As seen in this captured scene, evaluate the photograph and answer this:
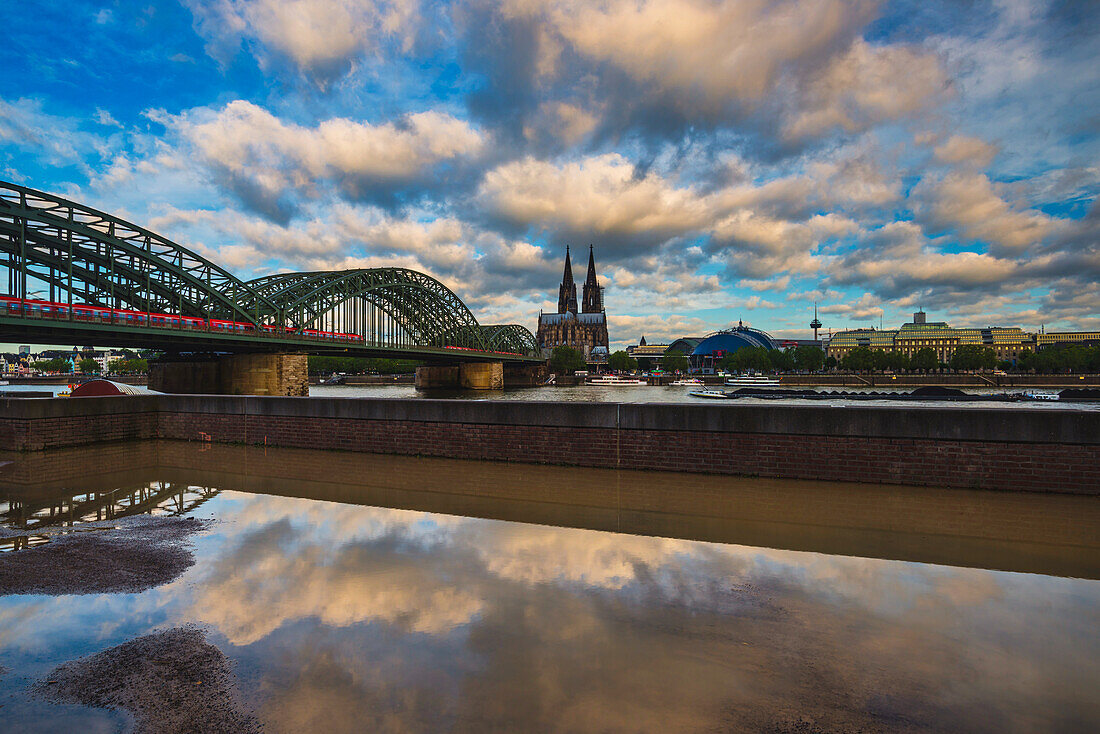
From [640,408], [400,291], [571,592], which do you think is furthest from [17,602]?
[400,291]

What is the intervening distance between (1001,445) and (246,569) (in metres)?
14.1

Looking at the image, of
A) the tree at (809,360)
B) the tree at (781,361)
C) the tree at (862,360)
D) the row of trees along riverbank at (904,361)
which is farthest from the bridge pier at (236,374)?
the tree at (809,360)

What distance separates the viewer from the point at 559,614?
18.7ft

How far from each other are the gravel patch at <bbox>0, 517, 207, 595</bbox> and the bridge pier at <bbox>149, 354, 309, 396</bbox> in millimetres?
53654

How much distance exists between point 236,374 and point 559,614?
Answer: 211ft

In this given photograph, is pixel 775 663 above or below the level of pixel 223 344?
below

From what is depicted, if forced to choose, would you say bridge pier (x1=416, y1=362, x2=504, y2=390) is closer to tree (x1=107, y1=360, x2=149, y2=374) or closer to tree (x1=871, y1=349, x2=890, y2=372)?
tree (x1=871, y1=349, x2=890, y2=372)

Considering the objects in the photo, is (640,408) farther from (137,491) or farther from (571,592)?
(137,491)

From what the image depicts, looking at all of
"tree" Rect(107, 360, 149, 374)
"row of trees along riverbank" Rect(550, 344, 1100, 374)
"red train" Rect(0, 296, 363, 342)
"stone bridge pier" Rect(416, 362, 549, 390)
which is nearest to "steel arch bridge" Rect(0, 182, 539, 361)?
"red train" Rect(0, 296, 363, 342)

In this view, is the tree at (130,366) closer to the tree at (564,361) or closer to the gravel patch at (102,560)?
the tree at (564,361)

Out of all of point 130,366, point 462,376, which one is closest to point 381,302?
point 462,376

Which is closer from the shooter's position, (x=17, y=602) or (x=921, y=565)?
(x=17, y=602)

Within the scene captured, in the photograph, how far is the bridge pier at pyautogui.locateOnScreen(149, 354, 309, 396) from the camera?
5891 cm

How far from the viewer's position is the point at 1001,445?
11586 millimetres
